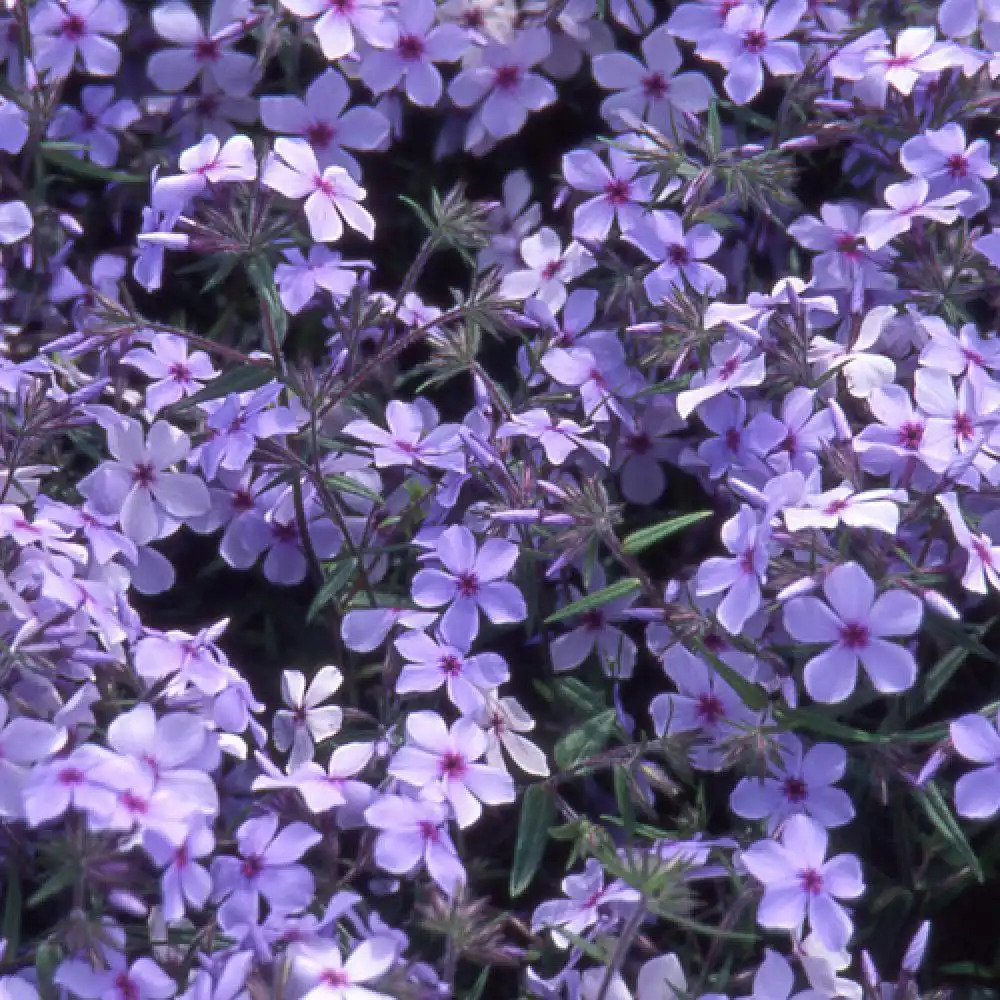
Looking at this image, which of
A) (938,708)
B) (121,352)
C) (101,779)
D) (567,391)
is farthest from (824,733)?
(121,352)

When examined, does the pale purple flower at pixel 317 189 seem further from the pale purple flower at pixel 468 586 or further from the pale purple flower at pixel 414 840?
the pale purple flower at pixel 414 840

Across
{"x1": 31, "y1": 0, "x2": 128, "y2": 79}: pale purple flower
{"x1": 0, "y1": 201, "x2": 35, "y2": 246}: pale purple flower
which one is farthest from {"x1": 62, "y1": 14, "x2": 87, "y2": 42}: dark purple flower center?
{"x1": 0, "y1": 201, "x2": 35, "y2": 246}: pale purple flower

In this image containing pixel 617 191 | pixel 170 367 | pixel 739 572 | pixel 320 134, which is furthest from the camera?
pixel 320 134

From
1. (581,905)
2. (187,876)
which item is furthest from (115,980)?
(581,905)

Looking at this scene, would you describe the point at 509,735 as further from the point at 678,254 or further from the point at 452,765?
the point at 678,254

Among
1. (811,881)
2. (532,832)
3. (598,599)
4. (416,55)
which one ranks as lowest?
(532,832)

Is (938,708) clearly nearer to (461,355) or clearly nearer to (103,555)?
(461,355)

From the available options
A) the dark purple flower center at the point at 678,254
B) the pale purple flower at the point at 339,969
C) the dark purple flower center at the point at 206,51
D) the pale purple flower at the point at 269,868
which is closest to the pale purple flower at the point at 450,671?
the pale purple flower at the point at 269,868
